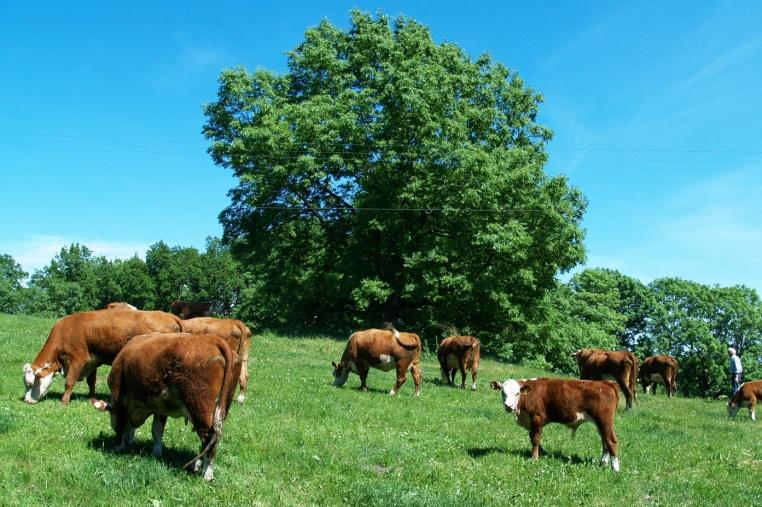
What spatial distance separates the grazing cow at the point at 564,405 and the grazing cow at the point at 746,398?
1344 centimetres

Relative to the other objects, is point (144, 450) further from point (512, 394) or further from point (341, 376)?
point (341, 376)

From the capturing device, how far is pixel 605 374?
19500 millimetres

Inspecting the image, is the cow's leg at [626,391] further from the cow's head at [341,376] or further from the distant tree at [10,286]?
the distant tree at [10,286]

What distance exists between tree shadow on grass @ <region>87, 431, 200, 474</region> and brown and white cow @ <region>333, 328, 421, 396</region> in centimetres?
849

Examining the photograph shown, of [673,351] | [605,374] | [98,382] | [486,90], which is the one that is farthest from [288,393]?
[673,351]

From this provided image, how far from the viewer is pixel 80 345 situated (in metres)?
12.2

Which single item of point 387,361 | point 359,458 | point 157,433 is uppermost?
point 387,361

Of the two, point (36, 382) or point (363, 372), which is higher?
point (363, 372)

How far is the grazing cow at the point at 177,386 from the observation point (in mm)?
7902

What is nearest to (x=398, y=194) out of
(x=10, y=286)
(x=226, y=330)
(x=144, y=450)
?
(x=226, y=330)

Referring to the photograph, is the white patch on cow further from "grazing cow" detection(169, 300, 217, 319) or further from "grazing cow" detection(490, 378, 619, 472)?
"grazing cow" detection(169, 300, 217, 319)

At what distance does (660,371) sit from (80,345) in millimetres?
25155

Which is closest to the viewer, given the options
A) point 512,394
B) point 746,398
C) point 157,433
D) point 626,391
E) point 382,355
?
point 157,433

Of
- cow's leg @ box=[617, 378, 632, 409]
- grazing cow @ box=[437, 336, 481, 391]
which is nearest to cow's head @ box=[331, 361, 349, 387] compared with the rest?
grazing cow @ box=[437, 336, 481, 391]
